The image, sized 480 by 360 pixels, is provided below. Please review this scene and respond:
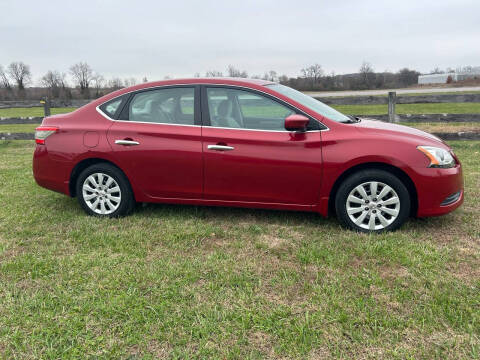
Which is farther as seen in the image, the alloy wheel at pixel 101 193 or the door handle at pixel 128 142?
the alloy wheel at pixel 101 193

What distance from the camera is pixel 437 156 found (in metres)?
3.76

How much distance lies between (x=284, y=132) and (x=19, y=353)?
280cm

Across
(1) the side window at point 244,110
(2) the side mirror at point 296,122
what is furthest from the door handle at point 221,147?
(2) the side mirror at point 296,122

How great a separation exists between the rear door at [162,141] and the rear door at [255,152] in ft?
0.44

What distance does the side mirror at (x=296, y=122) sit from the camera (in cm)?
381

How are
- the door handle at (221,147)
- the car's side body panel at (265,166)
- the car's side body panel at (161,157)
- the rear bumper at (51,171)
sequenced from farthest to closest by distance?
the rear bumper at (51,171) → the car's side body panel at (161,157) → the door handle at (221,147) → the car's side body panel at (265,166)

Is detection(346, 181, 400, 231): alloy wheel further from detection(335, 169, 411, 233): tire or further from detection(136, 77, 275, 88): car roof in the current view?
detection(136, 77, 275, 88): car roof

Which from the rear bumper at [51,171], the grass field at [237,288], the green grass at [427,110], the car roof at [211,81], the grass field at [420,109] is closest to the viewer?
the grass field at [237,288]

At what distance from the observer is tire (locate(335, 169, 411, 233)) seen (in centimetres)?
377

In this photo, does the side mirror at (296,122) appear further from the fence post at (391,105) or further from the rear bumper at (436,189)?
the fence post at (391,105)

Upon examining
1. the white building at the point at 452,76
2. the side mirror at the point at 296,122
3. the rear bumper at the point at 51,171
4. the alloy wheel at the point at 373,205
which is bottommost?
the alloy wheel at the point at 373,205

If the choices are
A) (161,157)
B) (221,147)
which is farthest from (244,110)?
(161,157)

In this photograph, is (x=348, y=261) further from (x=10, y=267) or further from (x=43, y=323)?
(x=10, y=267)

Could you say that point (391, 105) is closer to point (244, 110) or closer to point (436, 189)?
point (436, 189)
